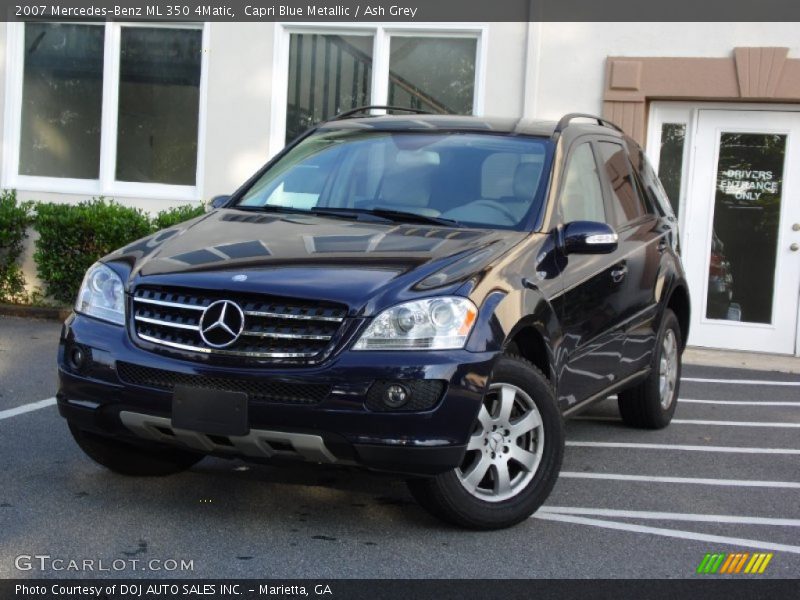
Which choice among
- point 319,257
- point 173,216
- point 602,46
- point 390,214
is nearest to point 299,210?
point 390,214

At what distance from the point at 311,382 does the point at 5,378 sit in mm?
4311

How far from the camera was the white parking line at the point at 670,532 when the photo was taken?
4.62 meters

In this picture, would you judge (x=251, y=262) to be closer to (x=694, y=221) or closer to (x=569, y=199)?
(x=569, y=199)

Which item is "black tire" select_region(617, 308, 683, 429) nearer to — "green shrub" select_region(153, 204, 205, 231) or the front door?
the front door

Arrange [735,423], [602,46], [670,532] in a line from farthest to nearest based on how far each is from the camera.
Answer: [602,46]
[735,423]
[670,532]

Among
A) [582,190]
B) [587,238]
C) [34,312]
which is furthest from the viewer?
[34,312]

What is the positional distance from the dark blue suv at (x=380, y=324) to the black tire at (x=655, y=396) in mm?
1053

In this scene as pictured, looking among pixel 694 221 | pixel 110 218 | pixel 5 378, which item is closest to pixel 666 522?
pixel 5 378

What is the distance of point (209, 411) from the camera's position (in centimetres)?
419

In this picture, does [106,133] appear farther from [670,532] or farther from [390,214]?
[670,532]

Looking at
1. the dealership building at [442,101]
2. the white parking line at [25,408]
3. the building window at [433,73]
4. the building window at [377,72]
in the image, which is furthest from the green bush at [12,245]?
the white parking line at [25,408]

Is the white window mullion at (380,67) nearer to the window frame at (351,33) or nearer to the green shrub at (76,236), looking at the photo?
the window frame at (351,33)

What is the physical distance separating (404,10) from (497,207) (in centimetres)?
673
